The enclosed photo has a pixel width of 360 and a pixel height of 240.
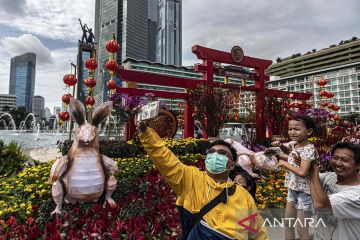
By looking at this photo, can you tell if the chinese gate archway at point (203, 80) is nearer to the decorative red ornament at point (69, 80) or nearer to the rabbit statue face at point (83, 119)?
the decorative red ornament at point (69, 80)

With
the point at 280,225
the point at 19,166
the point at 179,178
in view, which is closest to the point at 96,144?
the point at 179,178

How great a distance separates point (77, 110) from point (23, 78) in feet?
557

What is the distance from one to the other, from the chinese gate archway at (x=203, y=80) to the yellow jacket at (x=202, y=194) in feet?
29.1

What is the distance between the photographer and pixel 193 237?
170 centimetres

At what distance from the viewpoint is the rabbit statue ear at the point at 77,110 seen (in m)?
4.17

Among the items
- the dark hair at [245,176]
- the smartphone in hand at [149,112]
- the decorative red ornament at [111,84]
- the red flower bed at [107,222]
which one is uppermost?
the decorative red ornament at [111,84]

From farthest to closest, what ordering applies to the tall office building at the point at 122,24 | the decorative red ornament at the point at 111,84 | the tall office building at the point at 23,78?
the tall office building at the point at 23,78 < the tall office building at the point at 122,24 < the decorative red ornament at the point at 111,84

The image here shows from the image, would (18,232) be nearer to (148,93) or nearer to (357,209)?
(357,209)

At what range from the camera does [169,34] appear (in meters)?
158

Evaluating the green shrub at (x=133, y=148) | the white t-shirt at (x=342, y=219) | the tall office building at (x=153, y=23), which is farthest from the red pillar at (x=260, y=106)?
the tall office building at (x=153, y=23)

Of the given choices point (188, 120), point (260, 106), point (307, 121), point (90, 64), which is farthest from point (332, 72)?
point (307, 121)

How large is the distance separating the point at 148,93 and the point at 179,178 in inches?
367

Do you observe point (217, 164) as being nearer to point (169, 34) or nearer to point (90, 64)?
point (90, 64)

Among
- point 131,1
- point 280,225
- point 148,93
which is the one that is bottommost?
point 280,225
